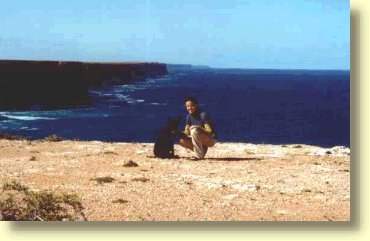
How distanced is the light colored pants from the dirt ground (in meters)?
0.20

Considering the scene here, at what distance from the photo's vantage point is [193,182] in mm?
7523

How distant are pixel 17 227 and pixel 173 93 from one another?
7.04 metres

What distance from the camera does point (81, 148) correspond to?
10148 millimetres

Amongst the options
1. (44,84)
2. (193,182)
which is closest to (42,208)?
(193,182)

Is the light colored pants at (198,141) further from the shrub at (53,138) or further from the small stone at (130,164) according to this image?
the shrub at (53,138)

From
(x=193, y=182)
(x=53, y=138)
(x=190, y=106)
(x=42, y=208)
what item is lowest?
(x=42, y=208)

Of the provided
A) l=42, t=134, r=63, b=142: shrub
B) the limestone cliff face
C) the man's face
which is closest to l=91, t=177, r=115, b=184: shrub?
the man's face

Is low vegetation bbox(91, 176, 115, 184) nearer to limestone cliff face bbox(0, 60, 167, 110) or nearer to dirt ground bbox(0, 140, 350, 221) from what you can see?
dirt ground bbox(0, 140, 350, 221)

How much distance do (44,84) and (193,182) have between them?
359 cm

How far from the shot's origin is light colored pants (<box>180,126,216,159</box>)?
868 cm

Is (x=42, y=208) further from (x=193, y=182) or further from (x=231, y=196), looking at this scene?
(x=231, y=196)

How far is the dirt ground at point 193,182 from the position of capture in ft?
21.4

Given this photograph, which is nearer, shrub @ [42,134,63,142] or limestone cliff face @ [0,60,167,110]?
limestone cliff face @ [0,60,167,110]

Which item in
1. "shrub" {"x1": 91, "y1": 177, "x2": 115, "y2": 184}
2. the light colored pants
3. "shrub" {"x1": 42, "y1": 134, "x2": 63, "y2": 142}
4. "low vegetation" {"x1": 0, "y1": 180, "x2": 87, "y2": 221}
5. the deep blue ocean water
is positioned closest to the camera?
"low vegetation" {"x1": 0, "y1": 180, "x2": 87, "y2": 221}
